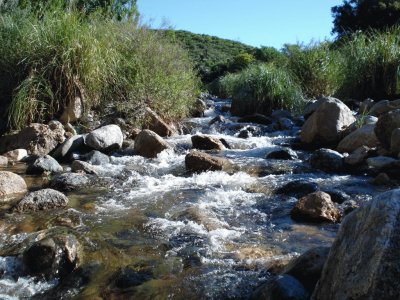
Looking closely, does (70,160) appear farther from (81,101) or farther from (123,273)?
(123,273)

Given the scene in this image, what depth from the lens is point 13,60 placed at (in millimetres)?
7535

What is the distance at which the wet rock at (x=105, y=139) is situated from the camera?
6.85 m

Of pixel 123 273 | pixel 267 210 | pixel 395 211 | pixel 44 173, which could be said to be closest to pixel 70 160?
pixel 44 173

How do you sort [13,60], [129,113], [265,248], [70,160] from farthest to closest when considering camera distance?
[129,113], [13,60], [70,160], [265,248]

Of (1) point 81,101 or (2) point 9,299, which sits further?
(1) point 81,101

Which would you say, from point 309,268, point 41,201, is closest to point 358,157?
point 309,268

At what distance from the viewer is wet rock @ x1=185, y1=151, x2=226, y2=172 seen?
5.89 meters

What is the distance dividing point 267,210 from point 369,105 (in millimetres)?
5291

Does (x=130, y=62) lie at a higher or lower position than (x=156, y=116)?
higher

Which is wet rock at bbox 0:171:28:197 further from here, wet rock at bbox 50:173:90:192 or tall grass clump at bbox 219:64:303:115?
tall grass clump at bbox 219:64:303:115

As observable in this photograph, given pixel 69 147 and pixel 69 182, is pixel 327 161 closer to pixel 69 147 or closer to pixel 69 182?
pixel 69 182

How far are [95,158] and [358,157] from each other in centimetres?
371

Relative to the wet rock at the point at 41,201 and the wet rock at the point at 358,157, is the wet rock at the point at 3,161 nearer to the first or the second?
the wet rock at the point at 41,201

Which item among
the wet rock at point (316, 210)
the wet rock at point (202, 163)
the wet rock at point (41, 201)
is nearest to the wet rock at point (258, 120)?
the wet rock at point (202, 163)
